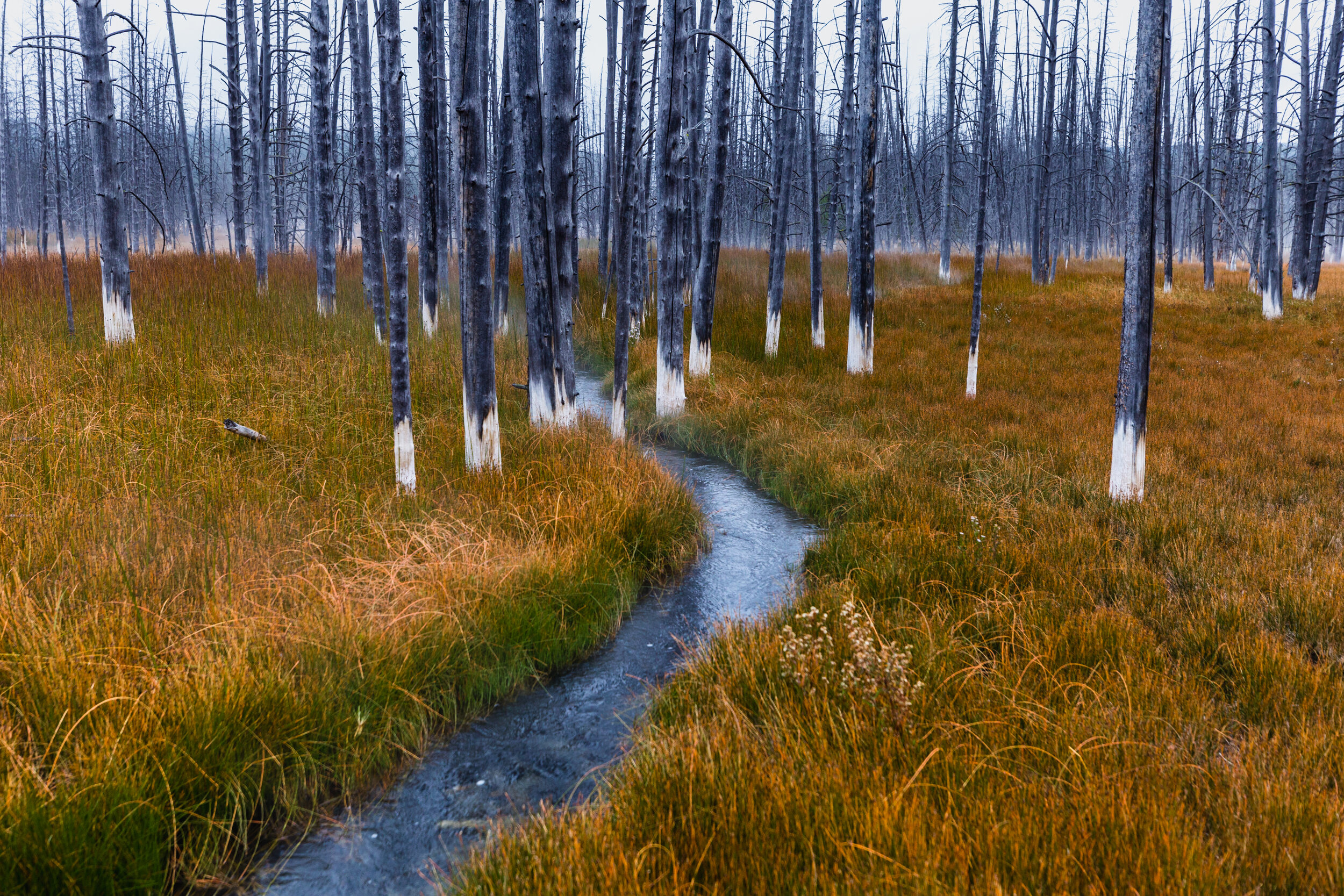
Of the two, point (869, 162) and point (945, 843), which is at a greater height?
point (869, 162)

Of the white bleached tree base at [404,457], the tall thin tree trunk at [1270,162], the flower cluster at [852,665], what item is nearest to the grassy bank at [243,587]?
the white bleached tree base at [404,457]

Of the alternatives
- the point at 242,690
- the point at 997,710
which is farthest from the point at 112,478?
the point at 997,710

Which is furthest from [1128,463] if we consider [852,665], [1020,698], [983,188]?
[983,188]

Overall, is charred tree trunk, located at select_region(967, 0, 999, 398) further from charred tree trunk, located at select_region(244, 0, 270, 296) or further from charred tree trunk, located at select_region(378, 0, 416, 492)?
charred tree trunk, located at select_region(244, 0, 270, 296)

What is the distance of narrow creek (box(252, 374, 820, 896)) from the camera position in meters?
2.88

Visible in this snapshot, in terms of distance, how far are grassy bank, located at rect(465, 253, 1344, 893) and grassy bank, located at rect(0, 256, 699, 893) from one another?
1222 mm

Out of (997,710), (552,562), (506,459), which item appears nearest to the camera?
(997,710)

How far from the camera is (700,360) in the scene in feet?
37.8

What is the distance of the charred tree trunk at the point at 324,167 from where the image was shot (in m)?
12.6

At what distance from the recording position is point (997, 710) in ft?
10.3

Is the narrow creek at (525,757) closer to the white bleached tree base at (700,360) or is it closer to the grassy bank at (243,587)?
the grassy bank at (243,587)

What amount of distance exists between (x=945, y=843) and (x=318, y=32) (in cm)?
1451

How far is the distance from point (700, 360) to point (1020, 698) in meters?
8.69

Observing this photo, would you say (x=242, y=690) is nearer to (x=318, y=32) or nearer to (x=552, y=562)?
(x=552, y=562)
